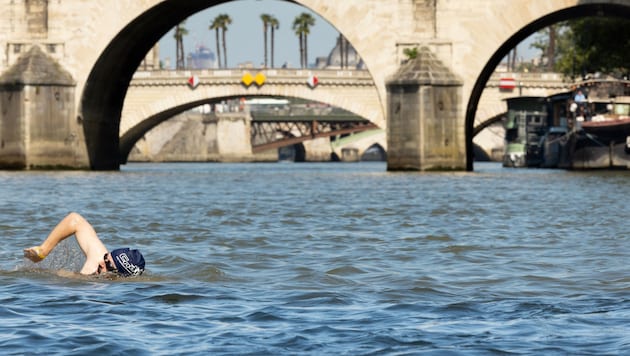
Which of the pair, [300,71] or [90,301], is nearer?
[90,301]

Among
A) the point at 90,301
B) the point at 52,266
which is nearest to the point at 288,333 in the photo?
the point at 90,301

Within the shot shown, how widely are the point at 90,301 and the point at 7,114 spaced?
39.0 meters

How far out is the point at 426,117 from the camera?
4591cm

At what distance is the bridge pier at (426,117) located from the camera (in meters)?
45.7

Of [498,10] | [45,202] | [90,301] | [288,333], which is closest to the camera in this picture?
[288,333]

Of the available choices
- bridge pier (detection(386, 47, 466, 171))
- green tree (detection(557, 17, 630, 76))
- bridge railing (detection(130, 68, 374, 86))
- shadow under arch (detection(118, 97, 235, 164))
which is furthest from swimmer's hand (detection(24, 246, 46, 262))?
shadow under arch (detection(118, 97, 235, 164))

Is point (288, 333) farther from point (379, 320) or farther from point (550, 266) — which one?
point (550, 266)

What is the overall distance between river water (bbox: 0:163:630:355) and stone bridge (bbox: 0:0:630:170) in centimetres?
2060

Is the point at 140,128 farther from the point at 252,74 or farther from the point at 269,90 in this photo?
the point at 269,90

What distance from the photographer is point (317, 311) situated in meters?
10.7

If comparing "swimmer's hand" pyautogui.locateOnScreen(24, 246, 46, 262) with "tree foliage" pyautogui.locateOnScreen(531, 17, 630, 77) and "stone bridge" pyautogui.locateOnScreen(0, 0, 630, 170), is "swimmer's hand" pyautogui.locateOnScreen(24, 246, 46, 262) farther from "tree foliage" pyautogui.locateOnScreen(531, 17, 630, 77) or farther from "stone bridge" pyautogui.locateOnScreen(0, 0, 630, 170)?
"tree foliage" pyautogui.locateOnScreen(531, 17, 630, 77)

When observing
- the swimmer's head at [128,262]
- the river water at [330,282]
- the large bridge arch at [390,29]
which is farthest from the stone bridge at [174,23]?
the swimmer's head at [128,262]

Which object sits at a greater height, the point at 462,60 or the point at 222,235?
the point at 462,60

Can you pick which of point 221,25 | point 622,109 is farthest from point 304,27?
point 622,109
